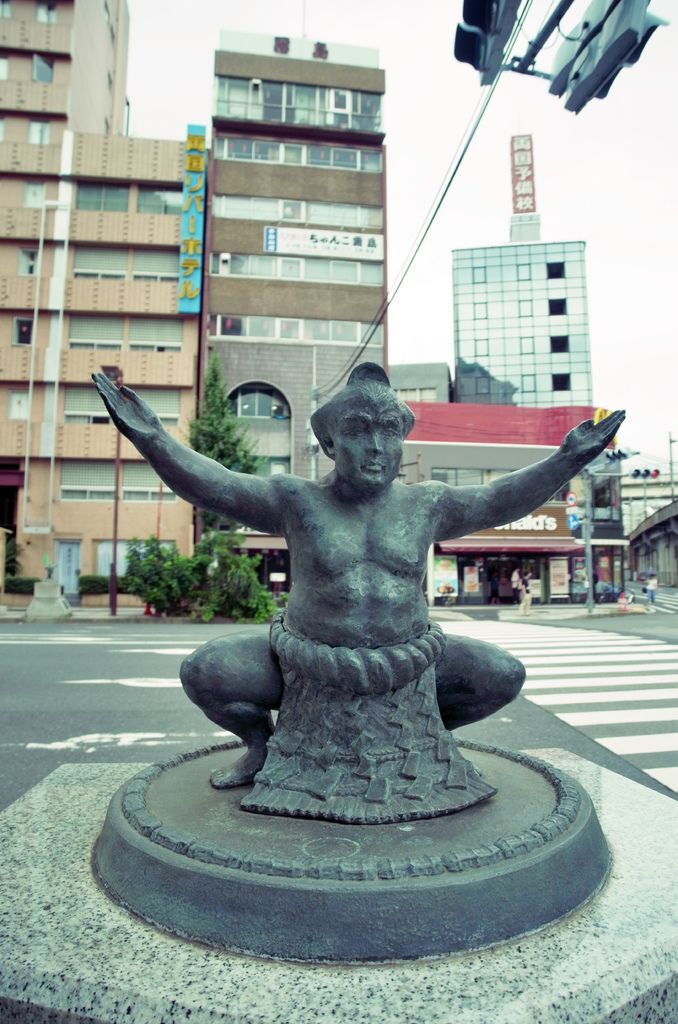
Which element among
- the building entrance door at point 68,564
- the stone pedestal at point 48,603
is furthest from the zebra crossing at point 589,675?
the building entrance door at point 68,564

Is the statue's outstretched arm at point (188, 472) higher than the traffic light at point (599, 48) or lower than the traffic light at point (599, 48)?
lower

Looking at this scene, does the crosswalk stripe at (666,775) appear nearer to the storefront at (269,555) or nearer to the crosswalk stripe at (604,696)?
the crosswalk stripe at (604,696)

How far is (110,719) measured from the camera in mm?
6270

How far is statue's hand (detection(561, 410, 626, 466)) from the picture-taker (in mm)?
2492

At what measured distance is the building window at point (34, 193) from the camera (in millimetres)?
26906

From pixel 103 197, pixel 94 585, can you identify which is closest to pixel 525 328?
pixel 103 197

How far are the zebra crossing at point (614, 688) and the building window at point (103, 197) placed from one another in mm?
24246

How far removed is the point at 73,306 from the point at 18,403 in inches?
183

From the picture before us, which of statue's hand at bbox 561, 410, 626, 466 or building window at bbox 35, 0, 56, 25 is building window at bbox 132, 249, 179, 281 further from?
statue's hand at bbox 561, 410, 626, 466

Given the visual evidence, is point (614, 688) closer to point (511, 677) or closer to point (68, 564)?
point (511, 677)

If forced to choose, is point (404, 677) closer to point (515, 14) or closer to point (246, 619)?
point (515, 14)

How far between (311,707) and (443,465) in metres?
24.3

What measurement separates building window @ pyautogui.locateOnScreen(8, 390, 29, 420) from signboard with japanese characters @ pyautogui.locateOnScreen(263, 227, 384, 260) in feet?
39.0

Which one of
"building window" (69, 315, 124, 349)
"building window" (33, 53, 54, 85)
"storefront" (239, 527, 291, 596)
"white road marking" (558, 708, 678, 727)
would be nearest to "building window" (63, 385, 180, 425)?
"building window" (69, 315, 124, 349)
